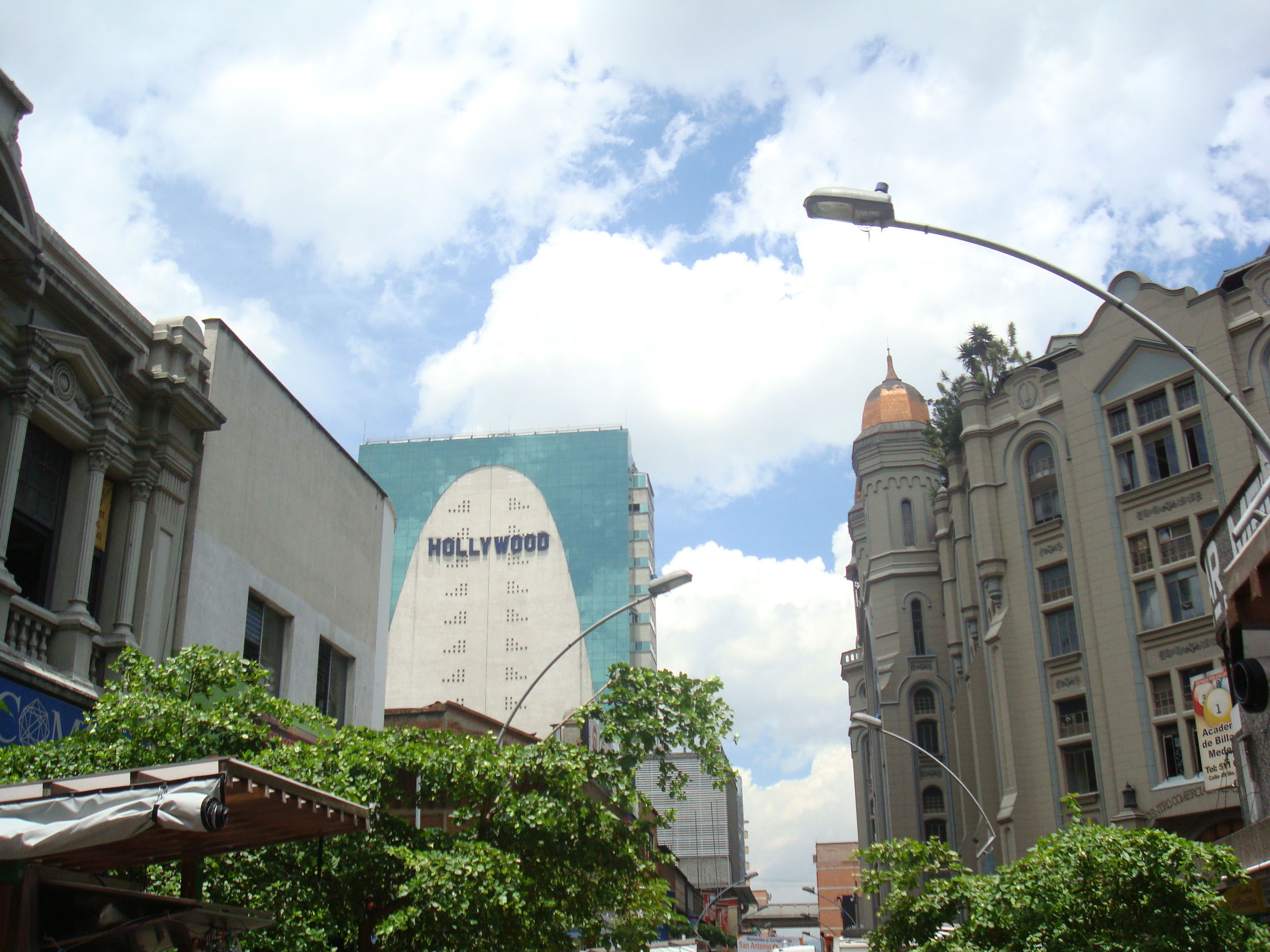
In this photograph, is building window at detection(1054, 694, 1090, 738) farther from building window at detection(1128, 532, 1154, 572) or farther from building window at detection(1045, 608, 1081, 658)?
building window at detection(1128, 532, 1154, 572)

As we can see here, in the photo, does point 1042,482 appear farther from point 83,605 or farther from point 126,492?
point 83,605

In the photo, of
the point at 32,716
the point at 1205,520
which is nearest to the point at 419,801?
the point at 32,716

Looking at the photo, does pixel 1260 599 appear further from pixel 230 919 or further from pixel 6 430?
pixel 6 430

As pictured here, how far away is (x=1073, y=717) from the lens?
129ft

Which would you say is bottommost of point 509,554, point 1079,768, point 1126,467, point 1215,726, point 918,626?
point 1215,726

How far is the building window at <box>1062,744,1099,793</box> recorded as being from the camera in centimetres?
3850

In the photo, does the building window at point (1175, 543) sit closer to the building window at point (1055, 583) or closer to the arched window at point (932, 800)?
the building window at point (1055, 583)

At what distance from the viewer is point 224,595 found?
71.2ft

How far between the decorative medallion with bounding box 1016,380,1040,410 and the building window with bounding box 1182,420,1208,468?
6778mm

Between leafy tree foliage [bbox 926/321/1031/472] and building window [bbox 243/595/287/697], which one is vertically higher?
leafy tree foliage [bbox 926/321/1031/472]

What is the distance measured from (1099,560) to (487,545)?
70.3m

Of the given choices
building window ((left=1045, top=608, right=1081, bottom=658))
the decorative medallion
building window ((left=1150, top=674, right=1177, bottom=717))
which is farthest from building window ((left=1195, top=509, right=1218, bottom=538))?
the decorative medallion

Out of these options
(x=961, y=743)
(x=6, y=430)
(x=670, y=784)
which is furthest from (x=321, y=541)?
(x=961, y=743)

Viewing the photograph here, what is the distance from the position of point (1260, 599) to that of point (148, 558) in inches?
645
